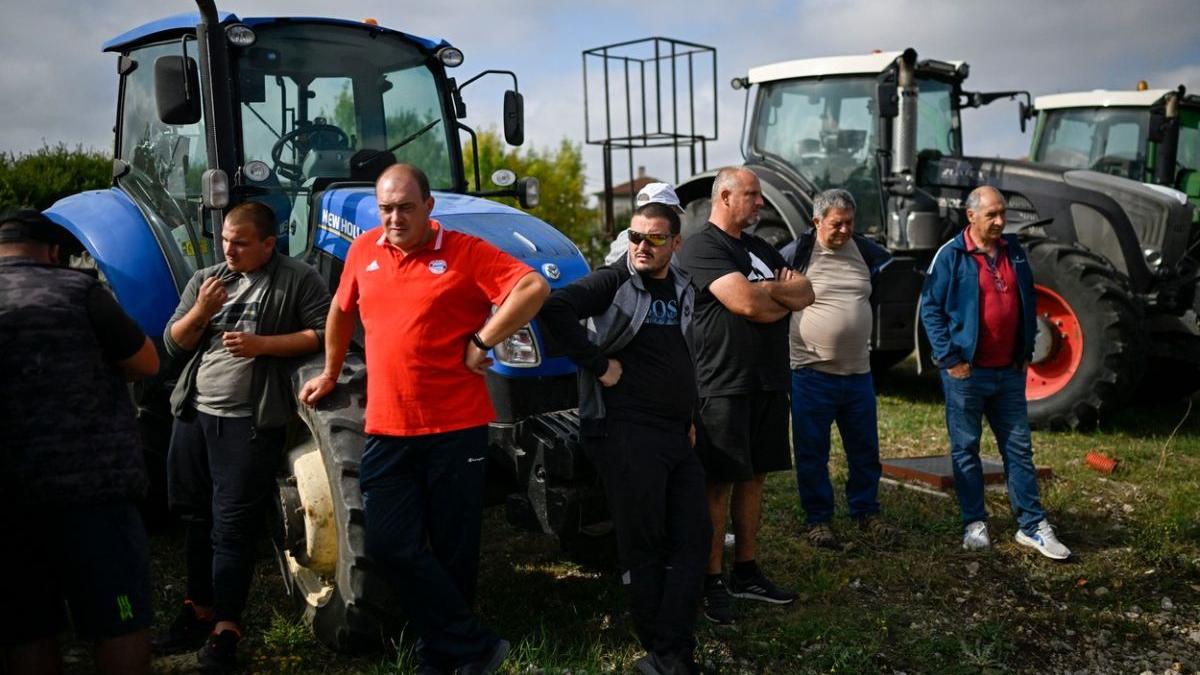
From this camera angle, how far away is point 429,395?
3.42 metres

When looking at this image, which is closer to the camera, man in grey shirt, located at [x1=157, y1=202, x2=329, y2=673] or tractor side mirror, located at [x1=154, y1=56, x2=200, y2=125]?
man in grey shirt, located at [x1=157, y1=202, x2=329, y2=673]

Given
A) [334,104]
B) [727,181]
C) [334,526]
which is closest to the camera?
[334,526]

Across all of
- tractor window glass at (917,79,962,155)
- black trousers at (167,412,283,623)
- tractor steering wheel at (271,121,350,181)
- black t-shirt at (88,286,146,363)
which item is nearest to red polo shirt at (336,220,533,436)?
black trousers at (167,412,283,623)

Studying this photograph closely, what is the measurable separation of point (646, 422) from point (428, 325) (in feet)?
2.62

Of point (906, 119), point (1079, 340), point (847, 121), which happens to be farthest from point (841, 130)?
point (1079, 340)

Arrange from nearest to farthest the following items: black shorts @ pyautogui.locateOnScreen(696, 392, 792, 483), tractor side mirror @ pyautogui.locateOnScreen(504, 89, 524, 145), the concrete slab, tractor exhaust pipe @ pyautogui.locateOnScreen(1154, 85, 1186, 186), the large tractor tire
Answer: the large tractor tire < black shorts @ pyautogui.locateOnScreen(696, 392, 792, 483) < tractor side mirror @ pyautogui.locateOnScreen(504, 89, 524, 145) < the concrete slab < tractor exhaust pipe @ pyautogui.locateOnScreen(1154, 85, 1186, 186)

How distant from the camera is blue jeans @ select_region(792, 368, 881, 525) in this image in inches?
206

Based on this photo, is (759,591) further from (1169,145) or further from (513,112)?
(1169,145)

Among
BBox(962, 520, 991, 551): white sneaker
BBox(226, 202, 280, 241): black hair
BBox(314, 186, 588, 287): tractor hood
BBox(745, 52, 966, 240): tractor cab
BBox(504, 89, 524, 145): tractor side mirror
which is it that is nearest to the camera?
BBox(226, 202, 280, 241): black hair

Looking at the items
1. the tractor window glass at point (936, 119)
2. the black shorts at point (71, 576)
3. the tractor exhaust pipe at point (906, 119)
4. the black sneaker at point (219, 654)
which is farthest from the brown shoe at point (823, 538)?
the tractor window glass at point (936, 119)

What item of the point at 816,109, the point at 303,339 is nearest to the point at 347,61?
the point at 303,339

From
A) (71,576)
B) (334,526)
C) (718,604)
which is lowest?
(718,604)

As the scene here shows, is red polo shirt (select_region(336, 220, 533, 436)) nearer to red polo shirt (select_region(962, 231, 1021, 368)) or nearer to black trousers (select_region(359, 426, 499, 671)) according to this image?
black trousers (select_region(359, 426, 499, 671))

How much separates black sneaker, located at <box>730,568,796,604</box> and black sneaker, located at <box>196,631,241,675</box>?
1939 millimetres
